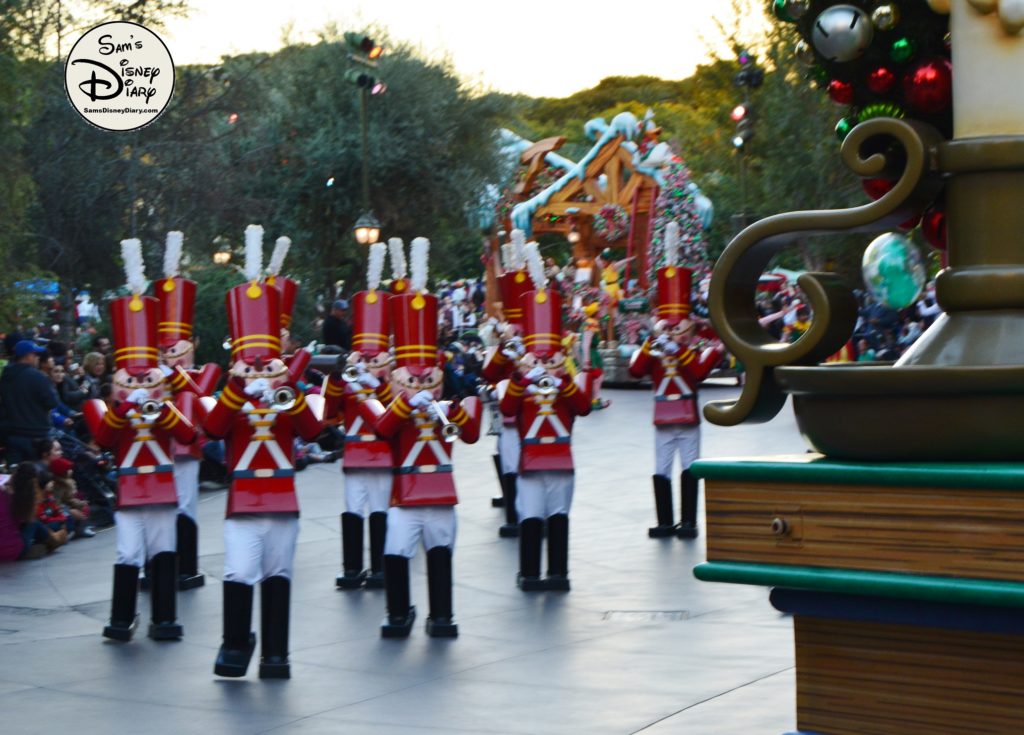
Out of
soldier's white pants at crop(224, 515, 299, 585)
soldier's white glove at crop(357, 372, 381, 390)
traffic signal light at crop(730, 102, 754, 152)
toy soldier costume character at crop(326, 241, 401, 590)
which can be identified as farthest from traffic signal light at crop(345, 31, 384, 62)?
soldier's white pants at crop(224, 515, 299, 585)

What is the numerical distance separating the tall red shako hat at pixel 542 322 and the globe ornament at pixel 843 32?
25.8 ft

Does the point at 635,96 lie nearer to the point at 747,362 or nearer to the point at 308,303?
the point at 308,303

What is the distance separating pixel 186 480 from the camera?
36.6ft

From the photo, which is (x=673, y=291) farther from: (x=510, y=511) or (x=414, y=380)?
(x=414, y=380)

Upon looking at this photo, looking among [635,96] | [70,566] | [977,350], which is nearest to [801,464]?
[977,350]

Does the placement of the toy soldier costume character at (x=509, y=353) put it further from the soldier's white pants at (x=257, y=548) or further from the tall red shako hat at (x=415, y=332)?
the soldier's white pants at (x=257, y=548)

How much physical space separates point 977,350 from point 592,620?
7289 mm

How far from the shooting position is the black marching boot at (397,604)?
899 cm

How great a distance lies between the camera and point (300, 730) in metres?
6.88

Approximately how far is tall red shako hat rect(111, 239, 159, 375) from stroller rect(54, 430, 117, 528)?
17.2 ft

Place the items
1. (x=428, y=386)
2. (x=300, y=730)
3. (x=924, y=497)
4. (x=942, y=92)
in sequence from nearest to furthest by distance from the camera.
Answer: (x=924, y=497) → (x=942, y=92) → (x=300, y=730) → (x=428, y=386)

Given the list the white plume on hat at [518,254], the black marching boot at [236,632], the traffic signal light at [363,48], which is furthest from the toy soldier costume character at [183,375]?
the traffic signal light at [363,48]

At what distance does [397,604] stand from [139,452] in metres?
1.80

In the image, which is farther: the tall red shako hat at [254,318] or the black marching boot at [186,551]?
the black marching boot at [186,551]
